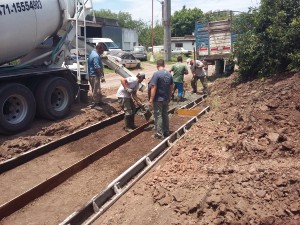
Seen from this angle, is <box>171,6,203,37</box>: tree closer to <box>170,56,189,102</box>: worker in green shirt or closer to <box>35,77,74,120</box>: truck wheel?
<box>170,56,189,102</box>: worker in green shirt

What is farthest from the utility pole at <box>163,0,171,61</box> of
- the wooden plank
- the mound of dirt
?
the mound of dirt

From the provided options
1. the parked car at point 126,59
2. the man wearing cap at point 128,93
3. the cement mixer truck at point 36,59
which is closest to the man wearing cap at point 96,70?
the cement mixer truck at point 36,59

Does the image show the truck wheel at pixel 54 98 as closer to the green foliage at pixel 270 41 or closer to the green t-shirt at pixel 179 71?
the green t-shirt at pixel 179 71

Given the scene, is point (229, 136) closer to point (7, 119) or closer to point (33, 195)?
point (33, 195)

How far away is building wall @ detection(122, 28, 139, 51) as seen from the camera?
142ft

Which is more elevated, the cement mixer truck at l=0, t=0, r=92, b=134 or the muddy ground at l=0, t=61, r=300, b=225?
the cement mixer truck at l=0, t=0, r=92, b=134

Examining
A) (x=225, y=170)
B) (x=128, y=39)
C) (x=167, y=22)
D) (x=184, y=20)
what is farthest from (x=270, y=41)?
(x=184, y=20)

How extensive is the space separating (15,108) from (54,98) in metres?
1.36

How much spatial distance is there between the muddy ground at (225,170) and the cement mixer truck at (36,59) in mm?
510

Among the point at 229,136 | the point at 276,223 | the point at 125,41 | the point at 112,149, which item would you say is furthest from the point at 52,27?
the point at 125,41

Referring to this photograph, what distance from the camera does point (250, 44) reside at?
12.4m

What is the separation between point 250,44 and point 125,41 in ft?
107

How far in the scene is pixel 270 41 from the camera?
1188 centimetres

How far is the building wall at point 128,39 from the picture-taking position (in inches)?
1703
